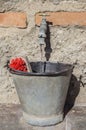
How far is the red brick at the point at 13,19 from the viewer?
2119 millimetres

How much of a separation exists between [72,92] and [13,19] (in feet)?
1.87

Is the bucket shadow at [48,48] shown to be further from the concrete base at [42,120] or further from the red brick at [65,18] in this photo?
the concrete base at [42,120]

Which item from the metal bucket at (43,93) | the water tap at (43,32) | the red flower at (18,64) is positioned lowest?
the metal bucket at (43,93)

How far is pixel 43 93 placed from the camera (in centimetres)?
190

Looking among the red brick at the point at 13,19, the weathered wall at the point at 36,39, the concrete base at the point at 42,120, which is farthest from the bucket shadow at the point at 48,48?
the concrete base at the point at 42,120

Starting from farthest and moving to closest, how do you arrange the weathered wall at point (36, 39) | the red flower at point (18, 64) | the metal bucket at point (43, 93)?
the weathered wall at point (36, 39)
the red flower at point (18, 64)
the metal bucket at point (43, 93)

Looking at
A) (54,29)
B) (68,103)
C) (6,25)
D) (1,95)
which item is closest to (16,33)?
(6,25)

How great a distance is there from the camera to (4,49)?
7.09ft

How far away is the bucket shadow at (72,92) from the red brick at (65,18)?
1.07 feet

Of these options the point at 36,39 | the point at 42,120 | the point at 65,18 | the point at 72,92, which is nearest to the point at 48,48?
the point at 36,39

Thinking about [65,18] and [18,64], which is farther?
[65,18]

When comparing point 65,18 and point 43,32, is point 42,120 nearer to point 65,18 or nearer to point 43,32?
point 43,32

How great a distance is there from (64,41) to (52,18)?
0.15m

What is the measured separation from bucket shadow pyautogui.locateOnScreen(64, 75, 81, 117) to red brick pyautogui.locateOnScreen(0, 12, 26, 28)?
45 cm
